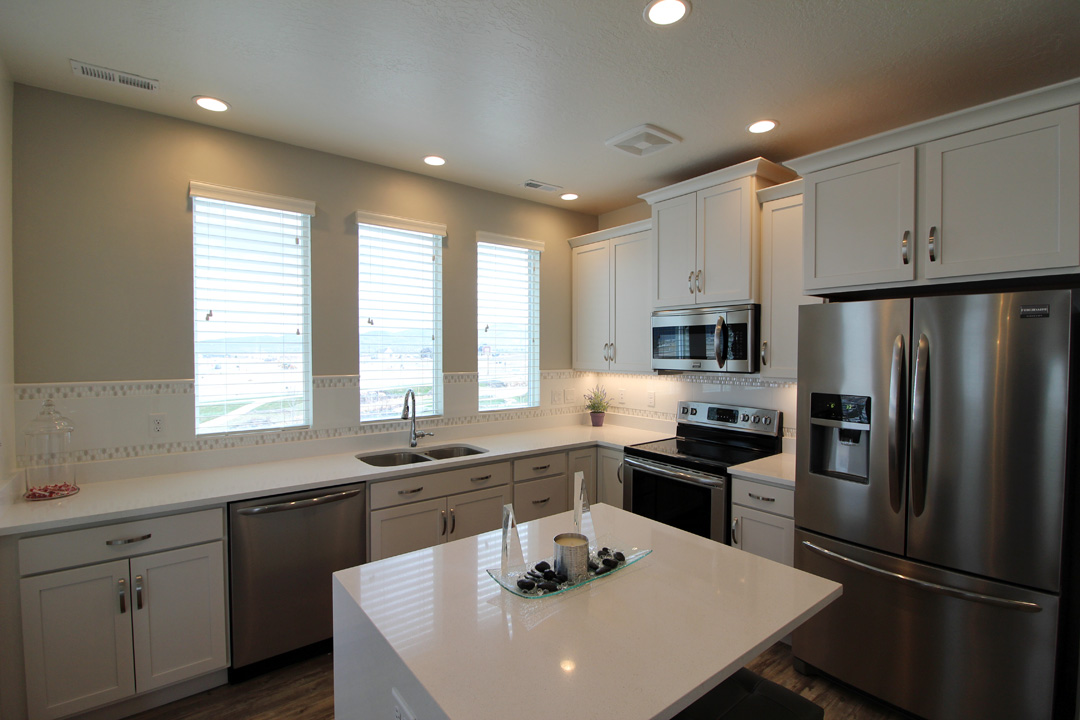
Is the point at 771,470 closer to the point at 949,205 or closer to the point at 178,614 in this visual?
the point at 949,205

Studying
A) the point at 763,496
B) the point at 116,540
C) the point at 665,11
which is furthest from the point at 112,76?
the point at 763,496

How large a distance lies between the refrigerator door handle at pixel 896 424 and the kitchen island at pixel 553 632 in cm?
87

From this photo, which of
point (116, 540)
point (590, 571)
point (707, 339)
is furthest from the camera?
point (707, 339)

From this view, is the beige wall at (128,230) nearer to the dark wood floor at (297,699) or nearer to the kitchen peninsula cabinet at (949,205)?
the dark wood floor at (297,699)

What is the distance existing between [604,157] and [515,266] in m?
1.18

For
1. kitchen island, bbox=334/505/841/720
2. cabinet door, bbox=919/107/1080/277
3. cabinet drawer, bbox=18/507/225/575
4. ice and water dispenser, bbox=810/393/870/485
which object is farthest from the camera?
ice and water dispenser, bbox=810/393/870/485

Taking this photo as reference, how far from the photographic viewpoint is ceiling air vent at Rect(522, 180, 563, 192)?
3.60 m

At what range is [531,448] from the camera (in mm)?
3314

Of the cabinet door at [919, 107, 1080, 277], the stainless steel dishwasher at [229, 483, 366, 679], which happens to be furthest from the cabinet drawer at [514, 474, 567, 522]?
the cabinet door at [919, 107, 1080, 277]

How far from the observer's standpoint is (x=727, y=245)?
3.04 meters

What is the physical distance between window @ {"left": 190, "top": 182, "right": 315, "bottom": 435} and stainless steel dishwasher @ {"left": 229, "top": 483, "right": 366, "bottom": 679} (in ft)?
2.23

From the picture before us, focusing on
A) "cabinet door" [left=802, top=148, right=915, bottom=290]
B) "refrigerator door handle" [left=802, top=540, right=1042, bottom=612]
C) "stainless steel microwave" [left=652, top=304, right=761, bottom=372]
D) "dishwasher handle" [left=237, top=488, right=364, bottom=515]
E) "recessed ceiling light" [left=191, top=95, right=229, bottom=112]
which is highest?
"recessed ceiling light" [left=191, top=95, right=229, bottom=112]

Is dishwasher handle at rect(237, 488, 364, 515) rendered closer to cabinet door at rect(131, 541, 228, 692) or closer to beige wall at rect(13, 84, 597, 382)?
cabinet door at rect(131, 541, 228, 692)

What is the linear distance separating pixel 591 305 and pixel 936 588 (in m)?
2.81
